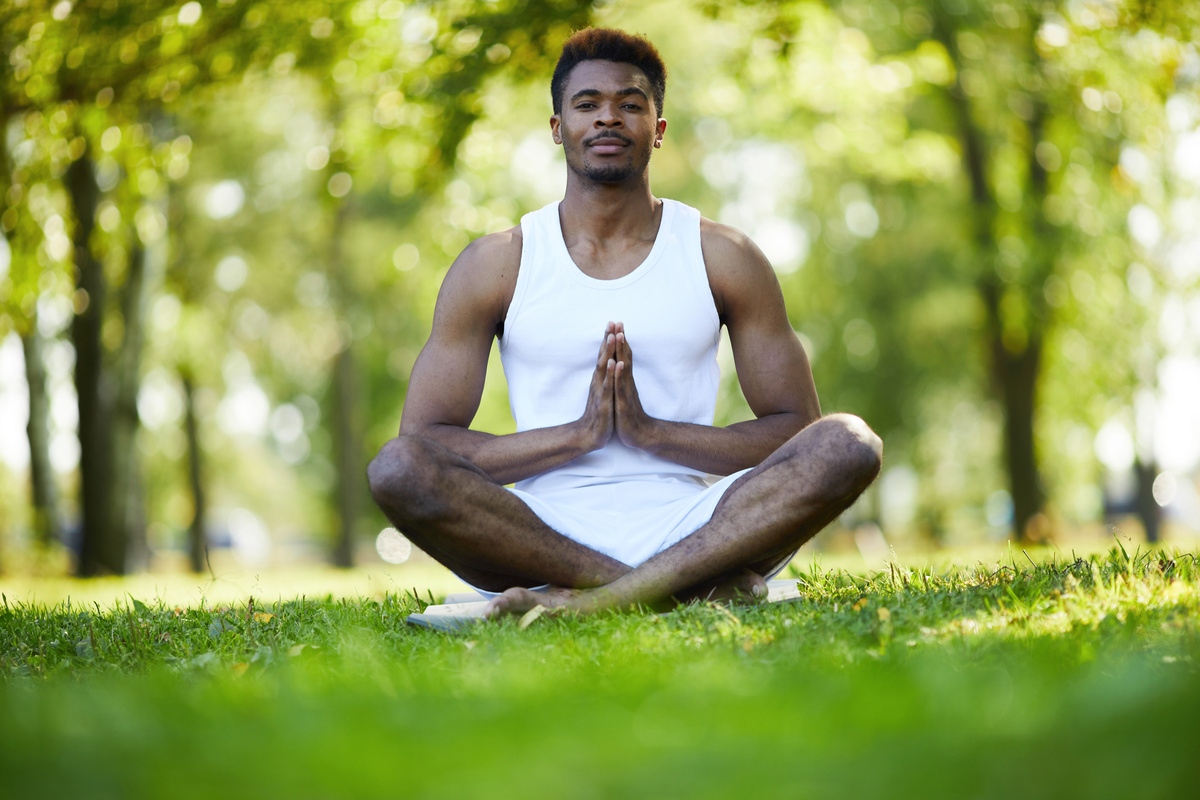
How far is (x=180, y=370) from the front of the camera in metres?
18.3

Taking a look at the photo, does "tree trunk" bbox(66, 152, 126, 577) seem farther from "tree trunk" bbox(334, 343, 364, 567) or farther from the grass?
the grass

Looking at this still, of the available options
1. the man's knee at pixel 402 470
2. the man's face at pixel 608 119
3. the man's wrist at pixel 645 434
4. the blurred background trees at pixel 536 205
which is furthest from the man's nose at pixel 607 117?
the blurred background trees at pixel 536 205

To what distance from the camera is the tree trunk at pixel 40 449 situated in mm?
14398

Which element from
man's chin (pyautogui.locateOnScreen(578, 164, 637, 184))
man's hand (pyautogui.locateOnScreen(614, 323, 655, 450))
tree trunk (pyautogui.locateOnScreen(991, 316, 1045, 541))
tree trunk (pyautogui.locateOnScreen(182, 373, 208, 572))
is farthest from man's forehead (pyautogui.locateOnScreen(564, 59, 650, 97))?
tree trunk (pyautogui.locateOnScreen(182, 373, 208, 572))

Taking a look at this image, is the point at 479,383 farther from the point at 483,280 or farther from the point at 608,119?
the point at 608,119

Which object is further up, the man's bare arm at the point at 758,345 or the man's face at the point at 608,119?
the man's face at the point at 608,119

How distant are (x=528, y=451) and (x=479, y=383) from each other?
18.7 inches

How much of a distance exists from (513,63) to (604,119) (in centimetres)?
419

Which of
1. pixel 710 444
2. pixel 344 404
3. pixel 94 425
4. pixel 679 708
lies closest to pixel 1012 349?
pixel 344 404

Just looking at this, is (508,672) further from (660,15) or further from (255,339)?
(255,339)

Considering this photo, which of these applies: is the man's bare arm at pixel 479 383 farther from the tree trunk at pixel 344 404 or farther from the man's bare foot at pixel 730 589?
the tree trunk at pixel 344 404

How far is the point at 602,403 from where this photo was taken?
13.9 feet

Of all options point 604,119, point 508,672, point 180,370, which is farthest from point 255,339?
point 508,672

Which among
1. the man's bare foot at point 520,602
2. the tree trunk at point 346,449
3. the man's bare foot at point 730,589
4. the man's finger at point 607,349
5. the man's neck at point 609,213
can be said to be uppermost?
the man's neck at point 609,213
